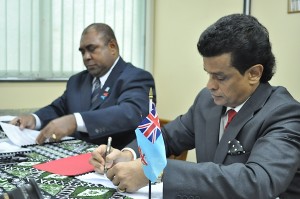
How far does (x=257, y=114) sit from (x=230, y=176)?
312 mm

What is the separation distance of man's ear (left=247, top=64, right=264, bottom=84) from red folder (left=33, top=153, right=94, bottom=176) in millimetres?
674

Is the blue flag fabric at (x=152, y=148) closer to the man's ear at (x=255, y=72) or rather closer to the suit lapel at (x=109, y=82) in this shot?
the man's ear at (x=255, y=72)

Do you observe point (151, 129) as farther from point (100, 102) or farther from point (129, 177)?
point (100, 102)

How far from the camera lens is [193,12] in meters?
3.65

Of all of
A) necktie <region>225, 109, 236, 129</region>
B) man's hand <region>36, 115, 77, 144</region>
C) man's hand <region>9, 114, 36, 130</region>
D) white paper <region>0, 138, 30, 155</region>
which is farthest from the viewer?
man's hand <region>9, 114, 36, 130</region>

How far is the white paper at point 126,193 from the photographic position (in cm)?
116

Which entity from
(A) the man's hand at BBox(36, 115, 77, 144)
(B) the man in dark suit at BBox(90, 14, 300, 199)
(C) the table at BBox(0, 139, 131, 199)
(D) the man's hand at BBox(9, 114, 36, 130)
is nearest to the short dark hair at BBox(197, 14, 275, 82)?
(B) the man in dark suit at BBox(90, 14, 300, 199)

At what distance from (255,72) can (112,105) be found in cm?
118

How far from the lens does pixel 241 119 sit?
134cm

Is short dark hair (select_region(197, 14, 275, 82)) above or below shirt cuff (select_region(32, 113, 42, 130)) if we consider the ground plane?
above

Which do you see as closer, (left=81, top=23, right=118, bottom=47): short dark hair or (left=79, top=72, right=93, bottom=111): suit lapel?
(left=79, top=72, right=93, bottom=111): suit lapel

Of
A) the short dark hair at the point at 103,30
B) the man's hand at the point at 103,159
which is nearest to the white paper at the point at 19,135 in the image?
the man's hand at the point at 103,159

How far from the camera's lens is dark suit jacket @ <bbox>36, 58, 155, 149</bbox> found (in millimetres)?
Answer: 2111

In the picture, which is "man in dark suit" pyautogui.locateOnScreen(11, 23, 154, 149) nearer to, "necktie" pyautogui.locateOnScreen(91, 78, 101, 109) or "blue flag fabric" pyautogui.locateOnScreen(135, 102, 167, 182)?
"necktie" pyautogui.locateOnScreen(91, 78, 101, 109)
